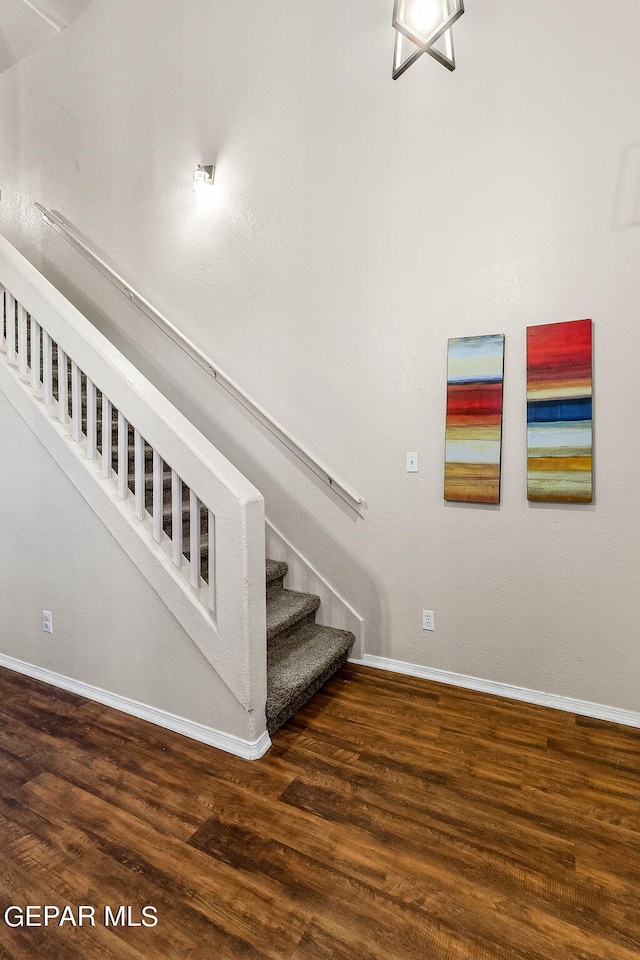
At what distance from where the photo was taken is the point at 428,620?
8.74 feet

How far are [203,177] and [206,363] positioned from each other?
111 cm

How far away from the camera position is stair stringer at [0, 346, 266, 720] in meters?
1.99

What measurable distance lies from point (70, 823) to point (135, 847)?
27 cm

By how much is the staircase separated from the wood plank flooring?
0.15 meters

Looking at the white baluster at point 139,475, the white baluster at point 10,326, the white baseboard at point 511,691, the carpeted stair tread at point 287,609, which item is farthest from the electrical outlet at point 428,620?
the white baluster at point 10,326

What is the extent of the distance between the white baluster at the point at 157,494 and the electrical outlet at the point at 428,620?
1.40 meters

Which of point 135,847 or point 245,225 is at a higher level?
point 245,225

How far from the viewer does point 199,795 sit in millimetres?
1775

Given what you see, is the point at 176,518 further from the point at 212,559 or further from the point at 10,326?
the point at 10,326

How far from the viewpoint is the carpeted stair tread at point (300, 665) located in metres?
2.15

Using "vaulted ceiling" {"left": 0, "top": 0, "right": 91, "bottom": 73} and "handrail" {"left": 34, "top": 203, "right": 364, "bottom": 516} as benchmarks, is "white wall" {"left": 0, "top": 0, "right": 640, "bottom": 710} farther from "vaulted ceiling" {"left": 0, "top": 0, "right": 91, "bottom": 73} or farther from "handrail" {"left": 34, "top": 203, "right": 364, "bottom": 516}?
"vaulted ceiling" {"left": 0, "top": 0, "right": 91, "bottom": 73}

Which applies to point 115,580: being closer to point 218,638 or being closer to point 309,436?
point 218,638

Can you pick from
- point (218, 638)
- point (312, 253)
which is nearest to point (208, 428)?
point (312, 253)
